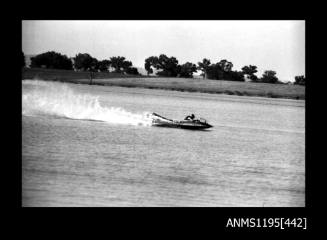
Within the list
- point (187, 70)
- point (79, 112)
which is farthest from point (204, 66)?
point (79, 112)

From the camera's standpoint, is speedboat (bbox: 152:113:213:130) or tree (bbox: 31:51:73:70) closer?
speedboat (bbox: 152:113:213:130)

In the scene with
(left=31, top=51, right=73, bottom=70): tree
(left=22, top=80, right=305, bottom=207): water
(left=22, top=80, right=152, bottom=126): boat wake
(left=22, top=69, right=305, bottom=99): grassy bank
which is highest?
(left=31, top=51, right=73, bottom=70): tree

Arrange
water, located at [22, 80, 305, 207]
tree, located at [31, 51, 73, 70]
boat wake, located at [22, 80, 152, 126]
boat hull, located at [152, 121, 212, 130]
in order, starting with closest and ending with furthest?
water, located at [22, 80, 305, 207] < boat hull, located at [152, 121, 212, 130] < boat wake, located at [22, 80, 152, 126] < tree, located at [31, 51, 73, 70]

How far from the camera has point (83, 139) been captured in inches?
1233

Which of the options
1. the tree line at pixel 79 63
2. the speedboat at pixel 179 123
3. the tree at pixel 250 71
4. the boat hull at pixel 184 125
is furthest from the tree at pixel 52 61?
the boat hull at pixel 184 125

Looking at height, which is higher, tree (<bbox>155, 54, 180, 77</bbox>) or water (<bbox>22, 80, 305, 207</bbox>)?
tree (<bbox>155, 54, 180, 77</bbox>)

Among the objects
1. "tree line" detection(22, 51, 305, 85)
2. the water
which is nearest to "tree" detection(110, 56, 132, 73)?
"tree line" detection(22, 51, 305, 85)

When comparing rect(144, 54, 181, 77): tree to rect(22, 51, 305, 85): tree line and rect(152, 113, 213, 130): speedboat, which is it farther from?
rect(152, 113, 213, 130): speedboat

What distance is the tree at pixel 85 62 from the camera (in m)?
93.9

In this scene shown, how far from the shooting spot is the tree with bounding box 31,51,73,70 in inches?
3366

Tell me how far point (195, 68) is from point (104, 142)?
78.8 meters
